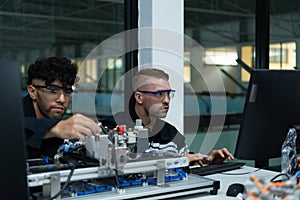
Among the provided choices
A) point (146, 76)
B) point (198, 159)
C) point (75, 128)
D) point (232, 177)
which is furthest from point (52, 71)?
point (232, 177)

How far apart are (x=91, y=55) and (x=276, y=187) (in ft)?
4.75

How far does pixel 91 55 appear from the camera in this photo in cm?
205

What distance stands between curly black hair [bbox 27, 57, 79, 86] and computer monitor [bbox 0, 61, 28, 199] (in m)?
0.87

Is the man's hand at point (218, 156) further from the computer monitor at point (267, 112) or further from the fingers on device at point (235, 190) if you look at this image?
the computer monitor at point (267, 112)

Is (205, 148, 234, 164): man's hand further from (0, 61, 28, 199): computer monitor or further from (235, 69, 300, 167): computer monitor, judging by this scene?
(0, 61, 28, 199): computer monitor

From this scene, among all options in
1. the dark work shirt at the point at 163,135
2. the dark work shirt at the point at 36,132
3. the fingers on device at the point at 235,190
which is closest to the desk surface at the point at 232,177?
the fingers on device at the point at 235,190

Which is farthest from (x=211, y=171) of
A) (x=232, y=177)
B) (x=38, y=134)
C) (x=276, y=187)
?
(x=276, y=187)

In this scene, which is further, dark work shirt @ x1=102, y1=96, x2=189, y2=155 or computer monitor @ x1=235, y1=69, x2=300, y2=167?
dark work shirt @ x1=102, y1=96, x2=189, y2=155

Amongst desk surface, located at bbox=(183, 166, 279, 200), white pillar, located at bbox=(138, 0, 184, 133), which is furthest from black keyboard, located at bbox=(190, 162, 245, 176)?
white pillar, located at bbox=(138, 0, 184, 133)

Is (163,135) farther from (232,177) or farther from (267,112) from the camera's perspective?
(267,112)

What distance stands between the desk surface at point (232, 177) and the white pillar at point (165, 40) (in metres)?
0.83

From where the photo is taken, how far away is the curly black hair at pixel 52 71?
5.54ft

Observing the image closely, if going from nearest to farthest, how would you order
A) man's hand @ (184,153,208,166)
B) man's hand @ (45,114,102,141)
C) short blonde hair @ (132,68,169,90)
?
man's hand @ (45,114,102,141) → man's hand @ (184,153,208,166) → short blonde hair @ (132,68,169,90)

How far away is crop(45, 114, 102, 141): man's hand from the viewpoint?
3.67 feet
